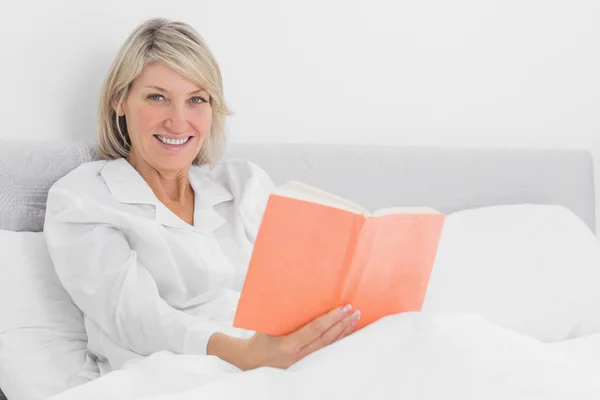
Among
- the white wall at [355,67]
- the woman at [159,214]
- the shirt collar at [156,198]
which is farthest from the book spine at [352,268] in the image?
the white wall at [355,67]

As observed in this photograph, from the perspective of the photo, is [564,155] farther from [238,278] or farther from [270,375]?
[270,375]

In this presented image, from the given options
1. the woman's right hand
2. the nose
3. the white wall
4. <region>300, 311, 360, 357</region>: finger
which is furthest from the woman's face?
<region>300, 311, 360, 357</region>: finger

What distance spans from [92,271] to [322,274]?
0.54 m

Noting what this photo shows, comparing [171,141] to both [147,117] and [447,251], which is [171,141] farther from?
[447,251]

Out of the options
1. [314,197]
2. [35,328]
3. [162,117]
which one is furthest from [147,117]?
[314,197]

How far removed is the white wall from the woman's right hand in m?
0.84

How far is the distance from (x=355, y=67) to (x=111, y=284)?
3.23ft

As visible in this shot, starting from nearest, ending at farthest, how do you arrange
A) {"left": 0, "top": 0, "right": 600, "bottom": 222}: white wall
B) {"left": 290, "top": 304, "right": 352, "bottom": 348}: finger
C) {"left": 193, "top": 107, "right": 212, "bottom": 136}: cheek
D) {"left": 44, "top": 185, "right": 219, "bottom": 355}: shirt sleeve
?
{"left": 290, "top": 304, "right": 352, "bottom": 348}: finger, {"left": 44, "top": 185, "right": 219, "bottom": 355}: shirt sleeve, {"left": 193, "top": 107, "right": 212, "bottom": 136}: cheek, {"left": 0, "top": 0, "right": 600, "bottom": 222}: white wall

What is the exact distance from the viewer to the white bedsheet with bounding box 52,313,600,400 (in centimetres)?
101

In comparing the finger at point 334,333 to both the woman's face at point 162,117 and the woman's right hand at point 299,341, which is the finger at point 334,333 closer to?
the woman's right hand at point 299,341

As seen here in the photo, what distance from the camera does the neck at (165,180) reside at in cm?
171

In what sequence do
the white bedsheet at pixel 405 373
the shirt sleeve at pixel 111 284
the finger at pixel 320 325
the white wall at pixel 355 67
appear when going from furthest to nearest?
the white wall at pixel 355 67 → the shirt sleeve at pixel 111 284 → the finger at pixel 320 325 → the white bedsheet at pixel 405 373

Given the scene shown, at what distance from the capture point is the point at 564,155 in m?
2.26

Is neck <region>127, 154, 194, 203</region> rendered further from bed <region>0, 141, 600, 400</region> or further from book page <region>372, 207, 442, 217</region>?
book page <region>372, 207, 442, 217</region>
